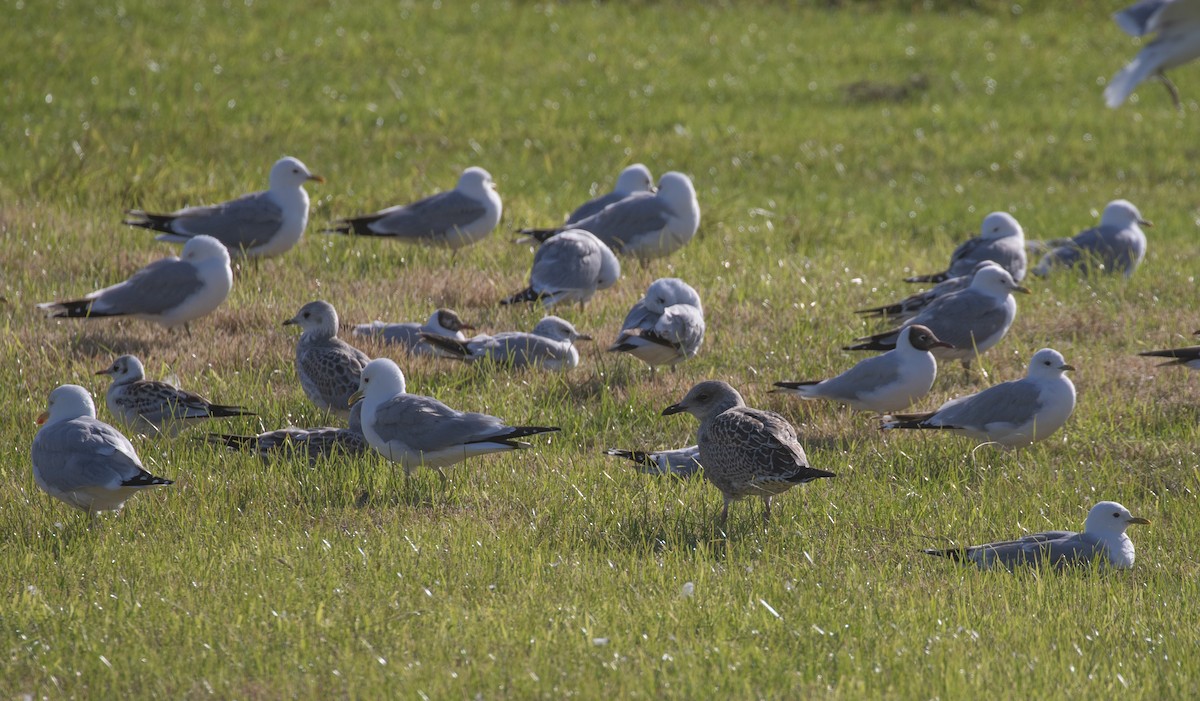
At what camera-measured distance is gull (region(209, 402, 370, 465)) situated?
7.21m

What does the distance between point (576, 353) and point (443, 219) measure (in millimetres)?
3263

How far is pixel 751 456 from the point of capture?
6387 millimetres

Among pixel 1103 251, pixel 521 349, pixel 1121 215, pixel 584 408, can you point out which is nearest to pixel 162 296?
pixel 521 349

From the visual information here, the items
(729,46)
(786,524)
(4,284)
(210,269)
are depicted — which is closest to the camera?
(786,524)

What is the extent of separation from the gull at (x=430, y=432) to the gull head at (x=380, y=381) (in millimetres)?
54

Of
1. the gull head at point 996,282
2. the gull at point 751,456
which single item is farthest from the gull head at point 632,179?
the gull at point 751,456

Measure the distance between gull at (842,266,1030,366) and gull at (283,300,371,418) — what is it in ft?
10.2

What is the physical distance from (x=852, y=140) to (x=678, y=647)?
14.4 m

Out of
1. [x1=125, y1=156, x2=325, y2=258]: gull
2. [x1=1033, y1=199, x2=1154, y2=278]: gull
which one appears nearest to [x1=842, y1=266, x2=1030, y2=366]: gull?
[x1=1033, y1=199, x2=1154, y2=278]: gull

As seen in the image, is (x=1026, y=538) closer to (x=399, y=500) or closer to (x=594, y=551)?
(x=594, y=551)

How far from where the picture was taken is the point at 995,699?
4574mm

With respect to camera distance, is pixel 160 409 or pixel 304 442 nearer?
pixel 304 442

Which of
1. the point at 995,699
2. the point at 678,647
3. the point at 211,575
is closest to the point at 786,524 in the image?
the point at 678,647

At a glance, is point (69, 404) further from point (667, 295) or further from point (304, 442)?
point (667, 295)
